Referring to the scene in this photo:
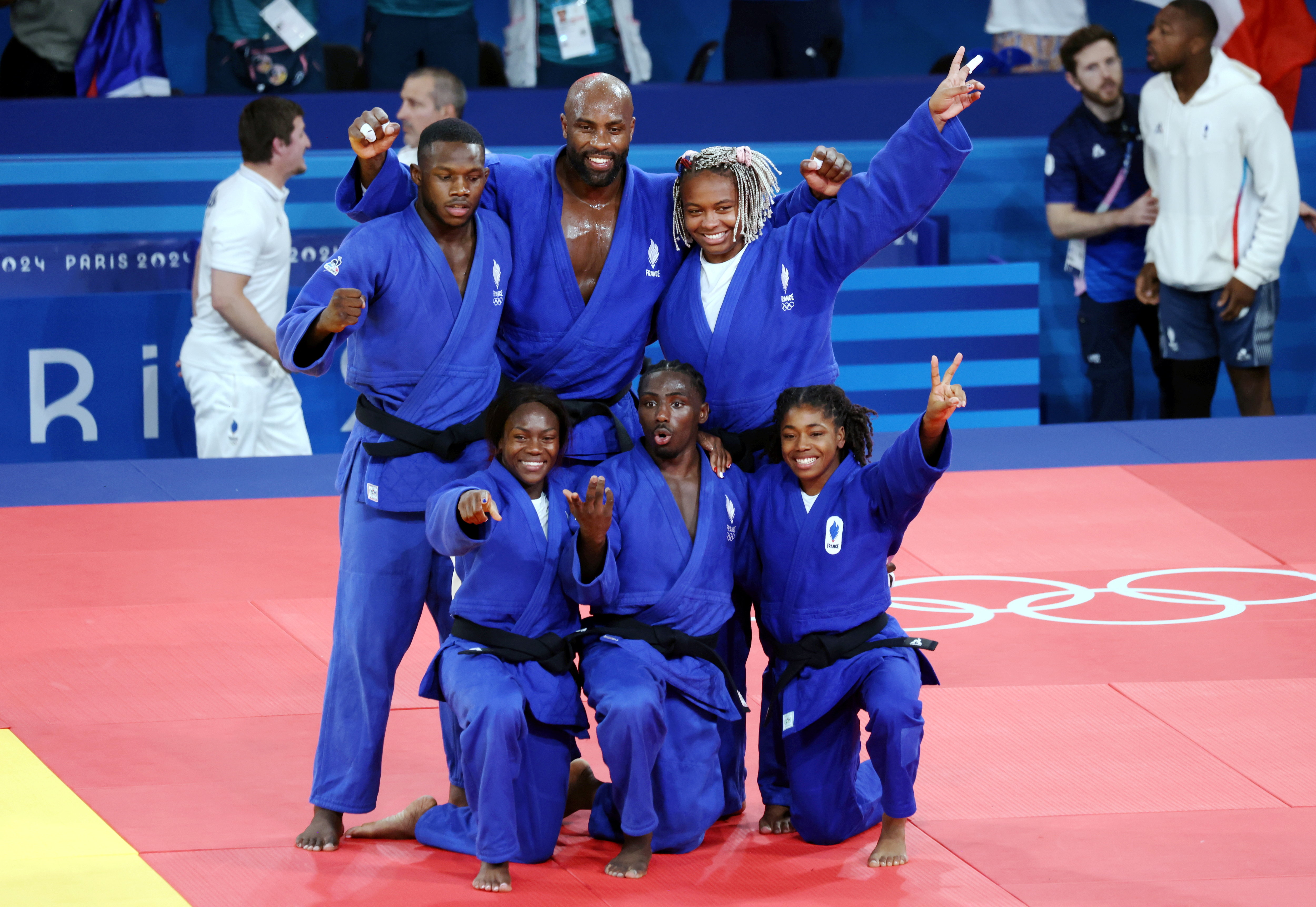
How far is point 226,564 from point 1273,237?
541 centimetres

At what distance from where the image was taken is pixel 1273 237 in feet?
29.2

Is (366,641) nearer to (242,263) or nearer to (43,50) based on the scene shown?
(242,263)

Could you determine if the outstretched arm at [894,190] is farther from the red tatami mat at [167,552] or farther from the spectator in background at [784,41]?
the spectator in background at [784,41]

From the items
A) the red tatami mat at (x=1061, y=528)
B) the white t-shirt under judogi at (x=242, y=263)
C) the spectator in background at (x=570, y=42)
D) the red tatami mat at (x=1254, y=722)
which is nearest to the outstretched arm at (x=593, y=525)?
the red tatami mat at (x=1254, y=722)

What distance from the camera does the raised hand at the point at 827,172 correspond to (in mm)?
4543

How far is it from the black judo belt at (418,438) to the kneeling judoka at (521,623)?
86mm

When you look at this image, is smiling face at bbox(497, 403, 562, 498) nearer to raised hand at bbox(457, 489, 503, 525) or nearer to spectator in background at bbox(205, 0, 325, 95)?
raised hand at bbox(457, 489, 503, 525)

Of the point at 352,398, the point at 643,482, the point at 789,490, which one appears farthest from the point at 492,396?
the point at 352,398

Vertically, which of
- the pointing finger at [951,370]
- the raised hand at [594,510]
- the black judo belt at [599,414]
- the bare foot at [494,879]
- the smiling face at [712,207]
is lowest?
the bare foot at [494,879]

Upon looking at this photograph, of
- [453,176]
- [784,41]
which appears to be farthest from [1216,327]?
[453,176]

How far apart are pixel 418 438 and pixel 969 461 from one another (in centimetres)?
440

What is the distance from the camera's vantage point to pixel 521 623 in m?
4.25

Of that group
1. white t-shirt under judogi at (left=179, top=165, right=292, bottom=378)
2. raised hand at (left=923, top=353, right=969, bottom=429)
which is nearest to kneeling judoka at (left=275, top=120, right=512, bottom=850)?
raised hand at (left=923, top=353, right=969, bottom=429)

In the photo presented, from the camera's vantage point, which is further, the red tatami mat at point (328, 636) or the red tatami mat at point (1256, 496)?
the red tatami mat at point (1256, 496)
